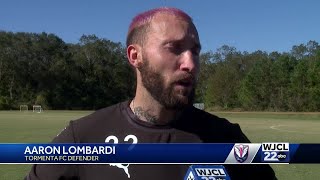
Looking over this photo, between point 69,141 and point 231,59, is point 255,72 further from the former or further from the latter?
point 69,141

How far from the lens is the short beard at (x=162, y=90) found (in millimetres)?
2121

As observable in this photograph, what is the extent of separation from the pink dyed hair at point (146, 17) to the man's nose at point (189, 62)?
0.17 meters

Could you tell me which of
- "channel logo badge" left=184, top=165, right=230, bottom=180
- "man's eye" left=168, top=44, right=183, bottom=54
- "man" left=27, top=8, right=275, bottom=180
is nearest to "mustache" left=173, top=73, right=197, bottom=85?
"man" left=27, top=8, right=275, bottom=180

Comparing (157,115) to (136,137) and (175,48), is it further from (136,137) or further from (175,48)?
(175,48)

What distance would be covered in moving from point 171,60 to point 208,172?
1.56 feet

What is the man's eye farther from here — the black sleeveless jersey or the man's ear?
the black sleeveless jersey

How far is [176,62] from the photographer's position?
2.13 m

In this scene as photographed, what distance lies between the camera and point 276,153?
208 cm

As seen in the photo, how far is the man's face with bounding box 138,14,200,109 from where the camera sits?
6.94 feet

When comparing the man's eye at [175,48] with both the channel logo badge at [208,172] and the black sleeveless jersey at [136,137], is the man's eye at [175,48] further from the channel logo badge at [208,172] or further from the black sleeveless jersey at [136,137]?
the channel logo badge at [208,172]

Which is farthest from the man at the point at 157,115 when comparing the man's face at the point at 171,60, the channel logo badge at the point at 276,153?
the channel logo badge at the point at 276,153

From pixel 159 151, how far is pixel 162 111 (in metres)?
0.25

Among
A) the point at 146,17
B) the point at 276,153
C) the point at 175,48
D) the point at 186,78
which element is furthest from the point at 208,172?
the point at 146,17

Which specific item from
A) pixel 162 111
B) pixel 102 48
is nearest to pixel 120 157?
pixel 162 111
